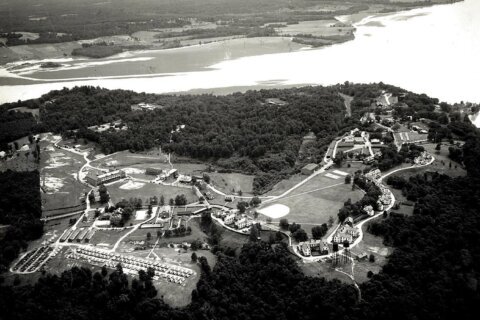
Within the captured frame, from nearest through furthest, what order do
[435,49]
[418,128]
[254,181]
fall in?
[254,181], [418,128], [435,49]

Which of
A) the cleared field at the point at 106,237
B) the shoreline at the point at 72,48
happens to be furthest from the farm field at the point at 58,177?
the shoreline at the point at 72,48

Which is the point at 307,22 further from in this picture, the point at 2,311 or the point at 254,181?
the point at 2,311

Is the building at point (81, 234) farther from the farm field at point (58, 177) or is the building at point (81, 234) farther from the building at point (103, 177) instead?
the building at point (103, 177)

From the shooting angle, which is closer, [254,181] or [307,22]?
[254,181]

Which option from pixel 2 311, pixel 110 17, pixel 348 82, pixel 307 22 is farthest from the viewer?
pixel 110 17

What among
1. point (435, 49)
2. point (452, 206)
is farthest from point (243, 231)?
point (435, 49)

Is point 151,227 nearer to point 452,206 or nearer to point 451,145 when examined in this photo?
point 452,206

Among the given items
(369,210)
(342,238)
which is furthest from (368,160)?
(342,238)
